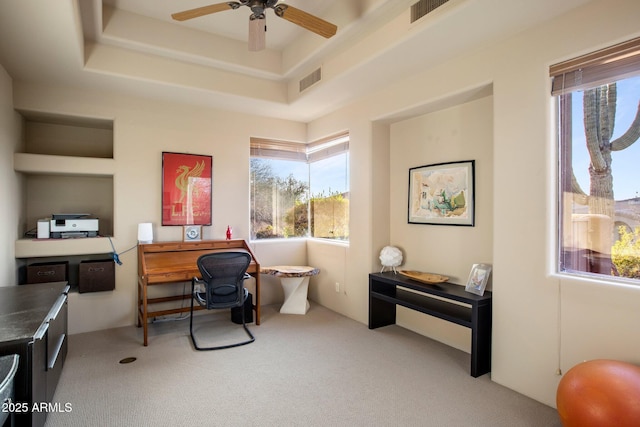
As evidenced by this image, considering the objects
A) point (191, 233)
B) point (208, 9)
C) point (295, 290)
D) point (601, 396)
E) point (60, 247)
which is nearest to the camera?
point (601, 396)

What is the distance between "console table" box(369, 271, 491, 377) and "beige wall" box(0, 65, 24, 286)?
358 cm

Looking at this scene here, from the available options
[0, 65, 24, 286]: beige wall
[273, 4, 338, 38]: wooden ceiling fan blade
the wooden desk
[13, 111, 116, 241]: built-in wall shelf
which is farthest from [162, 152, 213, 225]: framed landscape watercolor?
[273, 4, 338, 38]: wooden ceiling fan blade

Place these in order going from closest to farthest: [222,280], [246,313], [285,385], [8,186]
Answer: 1. [285,385]
2. [8,186]
3. [222,280]
4. [246,313]

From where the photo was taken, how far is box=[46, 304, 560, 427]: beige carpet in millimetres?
2244

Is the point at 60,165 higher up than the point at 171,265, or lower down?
higher up

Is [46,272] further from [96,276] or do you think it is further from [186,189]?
[186,189]

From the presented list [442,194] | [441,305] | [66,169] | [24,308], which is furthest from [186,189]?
[441,305]

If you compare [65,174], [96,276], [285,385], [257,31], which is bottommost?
[285,385]

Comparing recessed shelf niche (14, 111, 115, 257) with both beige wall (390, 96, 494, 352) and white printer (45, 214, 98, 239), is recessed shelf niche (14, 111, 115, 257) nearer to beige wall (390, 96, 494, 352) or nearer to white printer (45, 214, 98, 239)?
white printer (45, 214, 98, 239)

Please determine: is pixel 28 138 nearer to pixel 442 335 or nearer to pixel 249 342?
pixel 249 342

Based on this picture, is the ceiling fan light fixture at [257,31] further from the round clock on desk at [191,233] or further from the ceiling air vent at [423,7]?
the round clock on desk at [191,233]

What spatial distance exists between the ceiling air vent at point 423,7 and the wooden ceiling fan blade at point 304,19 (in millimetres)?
629

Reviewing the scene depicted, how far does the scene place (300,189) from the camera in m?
5.30

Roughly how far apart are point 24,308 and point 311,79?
10.6 feet
